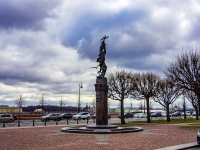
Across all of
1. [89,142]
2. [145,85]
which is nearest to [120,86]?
[145,85]

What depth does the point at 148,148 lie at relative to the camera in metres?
15.9

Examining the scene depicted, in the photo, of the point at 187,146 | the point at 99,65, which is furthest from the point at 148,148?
the point at 99,65

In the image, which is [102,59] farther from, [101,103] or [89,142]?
[89,142]

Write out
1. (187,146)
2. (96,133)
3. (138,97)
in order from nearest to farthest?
(187,146) → (96,133) → (138,97)

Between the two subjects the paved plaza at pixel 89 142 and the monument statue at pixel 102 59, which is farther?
the monument statue at pixel 102 59

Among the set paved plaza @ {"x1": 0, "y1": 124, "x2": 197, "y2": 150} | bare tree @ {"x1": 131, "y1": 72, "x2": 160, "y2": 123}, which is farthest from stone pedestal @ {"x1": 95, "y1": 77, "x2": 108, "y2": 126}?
bare tree @ {"x1": 131, "y1": 72, "x2": 160, "y2": 123}

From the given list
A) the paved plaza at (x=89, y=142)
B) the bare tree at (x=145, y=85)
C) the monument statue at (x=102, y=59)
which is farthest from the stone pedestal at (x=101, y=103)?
the bare tree at (x=145, y=85)

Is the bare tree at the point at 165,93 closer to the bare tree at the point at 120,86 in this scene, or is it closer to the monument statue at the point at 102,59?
the bare tree at the point at 120,86

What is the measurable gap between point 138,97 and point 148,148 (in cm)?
3206

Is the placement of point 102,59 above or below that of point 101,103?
above

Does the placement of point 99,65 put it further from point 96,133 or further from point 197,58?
point 197,58

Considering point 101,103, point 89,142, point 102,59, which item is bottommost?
point 89,142

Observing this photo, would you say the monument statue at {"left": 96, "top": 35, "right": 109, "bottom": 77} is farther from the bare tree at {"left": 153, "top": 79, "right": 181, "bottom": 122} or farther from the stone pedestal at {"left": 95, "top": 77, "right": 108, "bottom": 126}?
the bare tree at {"left": 153, "top": 79, "right": 181, "bottom": 122}

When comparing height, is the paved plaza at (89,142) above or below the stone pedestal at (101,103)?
below
